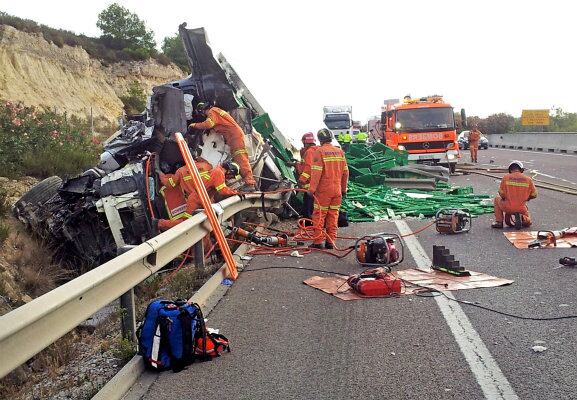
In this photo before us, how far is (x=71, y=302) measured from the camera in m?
3.61

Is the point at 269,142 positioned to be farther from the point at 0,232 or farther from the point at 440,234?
the point at 0,232

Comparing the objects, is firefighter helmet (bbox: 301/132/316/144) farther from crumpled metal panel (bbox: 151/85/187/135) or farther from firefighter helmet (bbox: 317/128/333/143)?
crumpled metal panel (bbox: 151/85/187/135)

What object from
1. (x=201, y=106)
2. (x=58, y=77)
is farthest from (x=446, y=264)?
(x=58, y=77)

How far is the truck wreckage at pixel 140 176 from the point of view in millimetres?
9508

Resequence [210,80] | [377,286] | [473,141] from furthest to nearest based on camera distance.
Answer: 1. [473,141]
2. [210,80]
3. [377,286]

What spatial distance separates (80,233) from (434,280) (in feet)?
19.3

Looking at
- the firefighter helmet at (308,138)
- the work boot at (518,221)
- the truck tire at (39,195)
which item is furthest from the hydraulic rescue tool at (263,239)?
the work boot at (518,221)

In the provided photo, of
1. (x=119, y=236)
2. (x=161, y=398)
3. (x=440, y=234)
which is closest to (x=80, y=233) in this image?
(x=119, y=236)

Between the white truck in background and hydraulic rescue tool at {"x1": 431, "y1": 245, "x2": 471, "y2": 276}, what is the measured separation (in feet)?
113

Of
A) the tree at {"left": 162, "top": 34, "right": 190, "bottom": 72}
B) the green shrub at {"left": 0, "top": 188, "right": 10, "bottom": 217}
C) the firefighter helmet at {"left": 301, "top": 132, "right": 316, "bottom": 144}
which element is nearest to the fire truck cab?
the firefighter helmet at {"left": 301, "top": 132, "right": 316, "bottom": 144}

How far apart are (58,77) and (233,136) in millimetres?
25863

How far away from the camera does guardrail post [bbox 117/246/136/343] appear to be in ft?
15.3

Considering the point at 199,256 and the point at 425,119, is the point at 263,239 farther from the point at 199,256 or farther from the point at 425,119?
the point at 425,119

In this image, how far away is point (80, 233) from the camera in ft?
33.2
